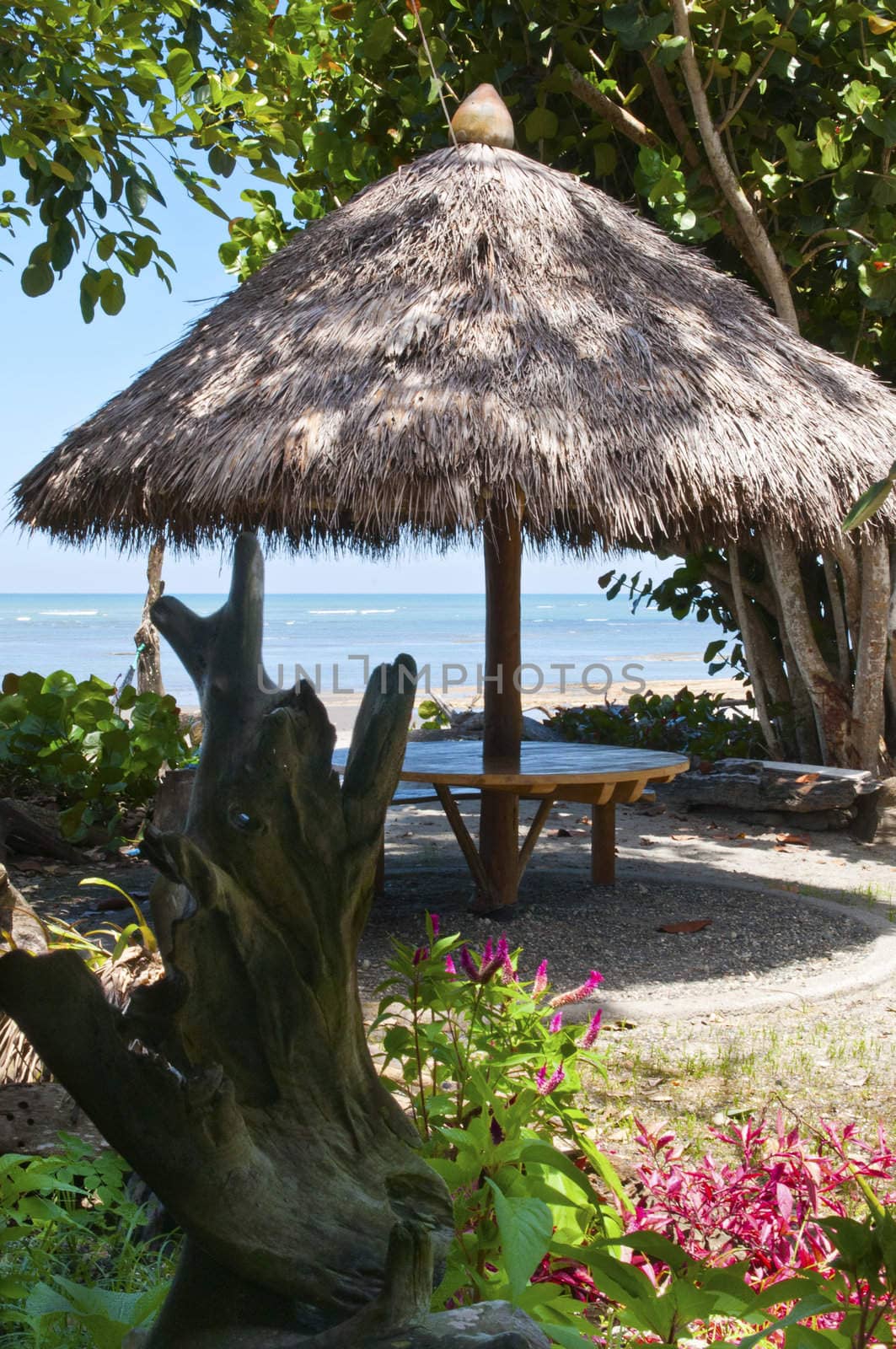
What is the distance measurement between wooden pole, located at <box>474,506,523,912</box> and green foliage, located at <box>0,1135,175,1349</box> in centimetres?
281

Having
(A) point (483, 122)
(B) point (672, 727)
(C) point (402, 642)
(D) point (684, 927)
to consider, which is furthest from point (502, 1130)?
(C) point (402, 642)

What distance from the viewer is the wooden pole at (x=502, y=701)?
521cm

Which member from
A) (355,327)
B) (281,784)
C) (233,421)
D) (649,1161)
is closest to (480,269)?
(355,327)

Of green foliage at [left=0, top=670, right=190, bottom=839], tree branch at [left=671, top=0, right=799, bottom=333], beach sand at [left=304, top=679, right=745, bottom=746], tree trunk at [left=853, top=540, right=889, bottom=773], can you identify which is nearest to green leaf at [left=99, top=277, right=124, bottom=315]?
green foliage at [left=0, top=670, right=190, bottom=839]

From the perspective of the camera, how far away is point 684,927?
5066 millimetres

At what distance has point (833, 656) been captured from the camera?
866 centimetres

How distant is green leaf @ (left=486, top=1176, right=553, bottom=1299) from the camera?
121 cm

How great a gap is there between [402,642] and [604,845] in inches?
1468

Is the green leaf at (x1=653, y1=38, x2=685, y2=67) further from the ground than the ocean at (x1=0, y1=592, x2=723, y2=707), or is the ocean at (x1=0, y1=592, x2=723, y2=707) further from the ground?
the green leaf at (x1=653, y1=38, x2=685, y2=67)

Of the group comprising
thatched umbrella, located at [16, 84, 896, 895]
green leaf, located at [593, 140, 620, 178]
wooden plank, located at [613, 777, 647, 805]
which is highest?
green leaf, located at [593, 140, 620, 178]

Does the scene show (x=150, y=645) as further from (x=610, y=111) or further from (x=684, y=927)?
(x=684, y=927)

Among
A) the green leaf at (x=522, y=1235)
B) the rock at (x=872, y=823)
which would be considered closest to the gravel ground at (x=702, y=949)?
the rock at (x=872, y=823)

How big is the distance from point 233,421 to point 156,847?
3941mm

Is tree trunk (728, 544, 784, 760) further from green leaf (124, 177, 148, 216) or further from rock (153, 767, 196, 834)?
green leaf (124, 177, 148, 216)
